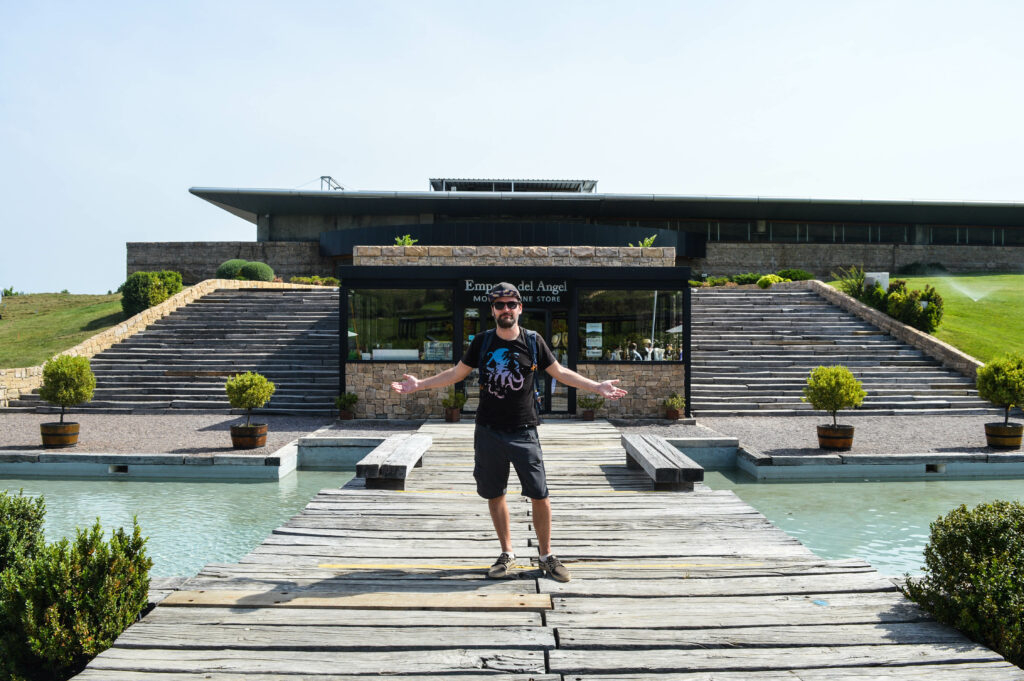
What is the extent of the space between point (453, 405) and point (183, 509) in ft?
22.6

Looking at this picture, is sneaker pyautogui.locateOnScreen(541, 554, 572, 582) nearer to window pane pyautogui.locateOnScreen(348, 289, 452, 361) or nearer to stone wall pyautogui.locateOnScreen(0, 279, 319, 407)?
window pane pyautogui.locateOnScreen(348, 289, 452, 361)

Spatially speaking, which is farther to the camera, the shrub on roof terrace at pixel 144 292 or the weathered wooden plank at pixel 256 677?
the shrub on roof terrace at pixel 144 292

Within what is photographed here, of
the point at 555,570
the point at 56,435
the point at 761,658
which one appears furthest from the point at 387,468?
the point at 56,435

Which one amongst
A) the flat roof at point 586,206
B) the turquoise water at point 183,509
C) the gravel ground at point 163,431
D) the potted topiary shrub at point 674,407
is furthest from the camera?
the flat roof at point 586,206

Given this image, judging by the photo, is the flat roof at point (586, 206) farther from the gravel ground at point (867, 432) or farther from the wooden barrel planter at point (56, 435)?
the wooden barrel planter at point (56, 435)

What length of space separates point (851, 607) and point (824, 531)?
4.22 metres

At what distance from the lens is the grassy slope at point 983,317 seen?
21906 mm

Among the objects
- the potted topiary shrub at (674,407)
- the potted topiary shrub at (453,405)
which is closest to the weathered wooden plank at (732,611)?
the potted topiary shrub at (453,405)

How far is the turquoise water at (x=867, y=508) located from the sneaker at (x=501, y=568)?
4.09 meters

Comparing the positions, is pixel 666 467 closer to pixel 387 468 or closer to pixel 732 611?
pixel 387 468

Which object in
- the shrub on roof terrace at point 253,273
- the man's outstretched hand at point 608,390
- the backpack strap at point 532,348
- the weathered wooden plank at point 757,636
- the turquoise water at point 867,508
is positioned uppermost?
the shrub on roof terrace at point 253,273

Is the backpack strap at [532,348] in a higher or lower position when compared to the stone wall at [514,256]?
lower

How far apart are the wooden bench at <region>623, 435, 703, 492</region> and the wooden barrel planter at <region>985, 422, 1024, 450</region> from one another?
7696mm

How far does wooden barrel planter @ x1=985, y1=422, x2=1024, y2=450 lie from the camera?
41.9ft
